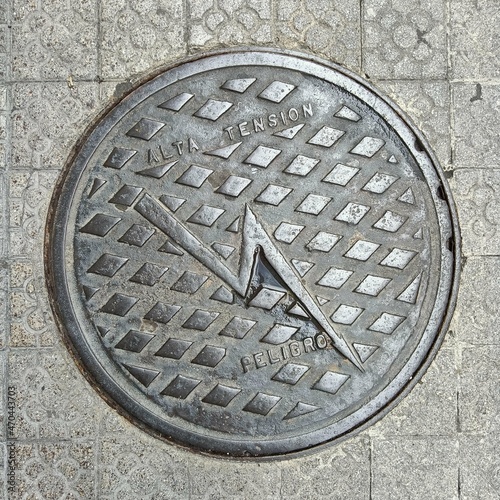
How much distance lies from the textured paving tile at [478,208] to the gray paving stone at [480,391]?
0.37 m

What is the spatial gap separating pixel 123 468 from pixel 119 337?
0.48 m

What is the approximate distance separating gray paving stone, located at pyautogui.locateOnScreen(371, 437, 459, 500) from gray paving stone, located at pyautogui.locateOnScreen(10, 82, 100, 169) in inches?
60.9

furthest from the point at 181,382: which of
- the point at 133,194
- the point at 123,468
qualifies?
the point at 133,194

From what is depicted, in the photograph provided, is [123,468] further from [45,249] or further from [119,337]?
[45,249]

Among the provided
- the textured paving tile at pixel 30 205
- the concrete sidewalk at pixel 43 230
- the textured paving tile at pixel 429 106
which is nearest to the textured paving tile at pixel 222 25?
the concrete sidewalk at pixel 43 230

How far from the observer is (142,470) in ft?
6.56

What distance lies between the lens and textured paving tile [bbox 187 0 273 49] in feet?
6.57

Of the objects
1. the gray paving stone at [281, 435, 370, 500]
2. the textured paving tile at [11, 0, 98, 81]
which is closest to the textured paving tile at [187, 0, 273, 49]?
the textured paving tile at [11, 0, 98, 81]

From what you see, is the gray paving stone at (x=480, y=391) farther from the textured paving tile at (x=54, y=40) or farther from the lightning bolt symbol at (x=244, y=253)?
the textured paving tile at (x=54, y=40)

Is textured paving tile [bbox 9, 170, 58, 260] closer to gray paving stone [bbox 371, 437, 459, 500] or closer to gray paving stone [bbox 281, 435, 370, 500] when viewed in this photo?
gray paving stone [bbox 281, 435, 370, 500]

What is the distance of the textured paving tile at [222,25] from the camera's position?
2.00 m

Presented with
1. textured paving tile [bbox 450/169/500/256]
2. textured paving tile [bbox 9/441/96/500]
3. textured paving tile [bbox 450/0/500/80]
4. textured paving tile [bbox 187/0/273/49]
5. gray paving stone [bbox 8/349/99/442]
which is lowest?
textured paving tile [bbox 9/441/96/500]

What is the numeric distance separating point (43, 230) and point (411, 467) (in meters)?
1.57

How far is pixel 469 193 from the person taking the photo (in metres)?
2.03
